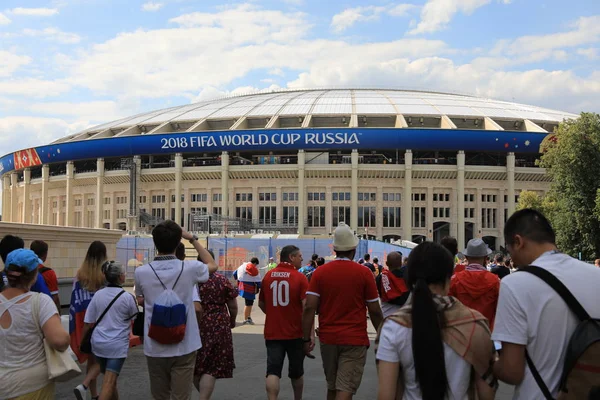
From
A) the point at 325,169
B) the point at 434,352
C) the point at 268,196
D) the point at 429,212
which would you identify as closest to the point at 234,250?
the point at 434,352

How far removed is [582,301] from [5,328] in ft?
12.4

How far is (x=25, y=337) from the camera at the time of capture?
4.25m

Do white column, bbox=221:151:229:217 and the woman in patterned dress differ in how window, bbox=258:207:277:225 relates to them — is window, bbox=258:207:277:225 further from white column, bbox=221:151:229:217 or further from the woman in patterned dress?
the woman in patterned dress

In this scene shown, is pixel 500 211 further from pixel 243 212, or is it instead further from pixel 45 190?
pixel 45 190

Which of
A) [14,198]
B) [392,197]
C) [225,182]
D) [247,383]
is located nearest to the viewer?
[247,383]

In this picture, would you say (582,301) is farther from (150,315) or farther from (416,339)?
(150,315)

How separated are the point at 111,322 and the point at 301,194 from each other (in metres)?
53.3

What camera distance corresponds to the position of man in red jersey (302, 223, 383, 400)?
227 inches

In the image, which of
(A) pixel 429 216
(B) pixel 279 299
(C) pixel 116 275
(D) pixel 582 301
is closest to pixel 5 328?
(C) pixel 116 275

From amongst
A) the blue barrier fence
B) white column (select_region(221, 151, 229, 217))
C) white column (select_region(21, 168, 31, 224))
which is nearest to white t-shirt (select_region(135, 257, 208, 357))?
the blue barrier fence

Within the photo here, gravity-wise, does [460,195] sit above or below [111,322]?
above

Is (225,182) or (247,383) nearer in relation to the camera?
(247,383)

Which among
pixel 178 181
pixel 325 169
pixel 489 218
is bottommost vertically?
pixel 489 218

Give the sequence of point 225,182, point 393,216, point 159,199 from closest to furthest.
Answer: point 225,182 < point 393,216 < point 159,199
